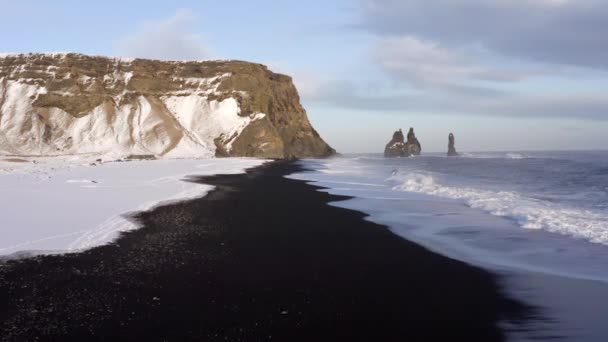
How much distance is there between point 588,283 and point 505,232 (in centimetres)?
538

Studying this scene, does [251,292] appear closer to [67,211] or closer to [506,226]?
[67,211]

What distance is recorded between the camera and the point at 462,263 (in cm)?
1012

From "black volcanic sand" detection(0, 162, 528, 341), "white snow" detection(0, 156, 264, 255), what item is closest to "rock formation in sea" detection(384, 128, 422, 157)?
"white snow" detection(0, 156, 264, 255)

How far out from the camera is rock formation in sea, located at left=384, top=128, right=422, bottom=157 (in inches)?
6353

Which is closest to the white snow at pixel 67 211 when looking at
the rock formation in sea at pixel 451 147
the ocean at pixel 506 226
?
the ocean at pixel 506 226

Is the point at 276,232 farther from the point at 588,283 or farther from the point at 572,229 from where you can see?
the point at 572,229

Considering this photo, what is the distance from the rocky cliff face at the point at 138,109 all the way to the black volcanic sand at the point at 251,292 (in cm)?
8082

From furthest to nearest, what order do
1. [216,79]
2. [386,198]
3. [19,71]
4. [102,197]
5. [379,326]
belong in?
[216,79] < [19,71] < [386,198] < [102,197] < [379,326]

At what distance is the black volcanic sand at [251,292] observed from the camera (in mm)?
6188

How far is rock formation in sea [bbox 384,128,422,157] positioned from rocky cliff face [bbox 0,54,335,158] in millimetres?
45966

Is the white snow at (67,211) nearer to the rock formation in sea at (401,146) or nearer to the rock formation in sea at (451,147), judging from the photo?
the rock formation in sea at (401,146)

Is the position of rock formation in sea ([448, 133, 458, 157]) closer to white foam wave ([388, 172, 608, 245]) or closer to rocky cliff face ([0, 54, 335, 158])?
rocky cliff face ([0, 54, 335, 158])

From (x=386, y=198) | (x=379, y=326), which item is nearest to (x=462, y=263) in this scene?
(x=379, y=326)

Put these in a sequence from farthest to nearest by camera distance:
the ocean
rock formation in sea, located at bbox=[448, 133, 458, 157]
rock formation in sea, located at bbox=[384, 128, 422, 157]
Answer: rock formation in sea, located at bbox=[448, 133, 458, 157] < rock formation in sea, located at bbox=[384, 128, 422, 157] < the ocean
